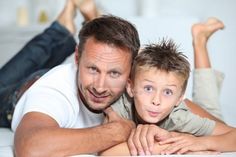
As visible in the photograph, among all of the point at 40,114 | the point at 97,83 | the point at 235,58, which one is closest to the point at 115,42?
the point at 97,83

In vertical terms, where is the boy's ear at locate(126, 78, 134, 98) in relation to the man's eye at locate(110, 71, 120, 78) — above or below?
below

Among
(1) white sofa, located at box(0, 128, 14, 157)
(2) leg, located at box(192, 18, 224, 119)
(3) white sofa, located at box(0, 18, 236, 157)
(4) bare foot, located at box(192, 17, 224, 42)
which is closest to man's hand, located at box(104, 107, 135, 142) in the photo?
(1) white sofa, located at box(0, 128, 14, 157)

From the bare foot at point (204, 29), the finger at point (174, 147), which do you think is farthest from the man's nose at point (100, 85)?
the bare foot at point (204, 29)

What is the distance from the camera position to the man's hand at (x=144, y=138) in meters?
1.00

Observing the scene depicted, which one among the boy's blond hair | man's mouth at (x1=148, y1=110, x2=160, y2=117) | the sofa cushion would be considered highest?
the boy's blond hair

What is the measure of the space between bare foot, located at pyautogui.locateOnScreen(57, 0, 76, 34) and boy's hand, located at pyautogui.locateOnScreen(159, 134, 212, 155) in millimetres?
1048

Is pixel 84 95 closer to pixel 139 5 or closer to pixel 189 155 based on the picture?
pixel 189 155

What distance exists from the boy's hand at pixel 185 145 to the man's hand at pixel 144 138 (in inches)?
0.7

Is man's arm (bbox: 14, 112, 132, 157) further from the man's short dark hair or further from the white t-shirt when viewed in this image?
the man's short dark hair

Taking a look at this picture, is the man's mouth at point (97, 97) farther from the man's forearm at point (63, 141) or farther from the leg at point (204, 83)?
the leg at point (204, 83)

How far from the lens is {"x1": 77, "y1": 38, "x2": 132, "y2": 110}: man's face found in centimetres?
111

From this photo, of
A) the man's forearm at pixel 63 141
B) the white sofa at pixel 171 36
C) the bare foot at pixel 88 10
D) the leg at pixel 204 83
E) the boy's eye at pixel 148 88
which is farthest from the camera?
the white sofa at pixel 171 36

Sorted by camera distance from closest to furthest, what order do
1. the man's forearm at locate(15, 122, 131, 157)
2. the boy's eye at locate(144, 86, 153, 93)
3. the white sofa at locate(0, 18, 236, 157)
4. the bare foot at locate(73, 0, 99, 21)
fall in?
the man's forearm at locate(15, 122, 131, 157)
the boy's eye at locate(144, 86, 153, 93)
the bare foot at locate(73, 0, 99, 21)
the white sofa at locate(0, 18, 236, 157)

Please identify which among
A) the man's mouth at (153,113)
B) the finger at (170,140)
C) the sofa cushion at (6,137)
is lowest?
the sofa cushion at (6,137)
